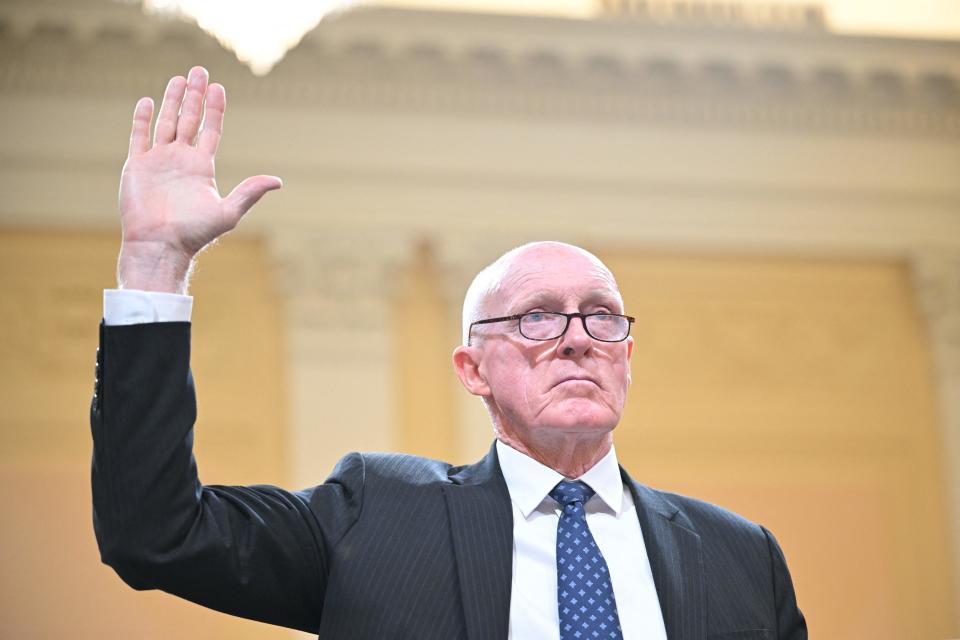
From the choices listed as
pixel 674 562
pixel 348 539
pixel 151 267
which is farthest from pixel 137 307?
pixel 674 562

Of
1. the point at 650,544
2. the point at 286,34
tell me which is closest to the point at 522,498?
the point at 650,544

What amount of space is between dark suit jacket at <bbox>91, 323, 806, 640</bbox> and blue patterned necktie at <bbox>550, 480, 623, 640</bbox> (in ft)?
0.32

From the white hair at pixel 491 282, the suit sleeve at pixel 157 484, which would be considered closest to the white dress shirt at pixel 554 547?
the white hair at pixel 491 282

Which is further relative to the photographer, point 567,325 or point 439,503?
point 567,325

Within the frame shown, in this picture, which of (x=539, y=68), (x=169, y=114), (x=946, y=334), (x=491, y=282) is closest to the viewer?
(x=169, y=114)

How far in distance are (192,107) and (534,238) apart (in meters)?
7.24

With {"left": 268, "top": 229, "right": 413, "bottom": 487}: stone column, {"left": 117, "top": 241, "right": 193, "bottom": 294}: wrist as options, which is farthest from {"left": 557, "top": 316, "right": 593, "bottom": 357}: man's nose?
{"left": 268, "top": 229, "right": 413, "bottom": 487}: stone column

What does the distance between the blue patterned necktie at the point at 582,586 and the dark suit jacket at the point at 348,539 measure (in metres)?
A: 0.10

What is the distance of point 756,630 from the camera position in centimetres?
245

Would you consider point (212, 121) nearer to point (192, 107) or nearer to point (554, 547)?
point (192, 107)

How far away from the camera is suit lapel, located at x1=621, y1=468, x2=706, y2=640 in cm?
237

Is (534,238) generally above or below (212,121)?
above

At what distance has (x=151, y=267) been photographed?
6.79 feet

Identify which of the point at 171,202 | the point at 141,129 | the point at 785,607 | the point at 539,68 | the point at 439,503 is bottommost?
the point at 785,607
